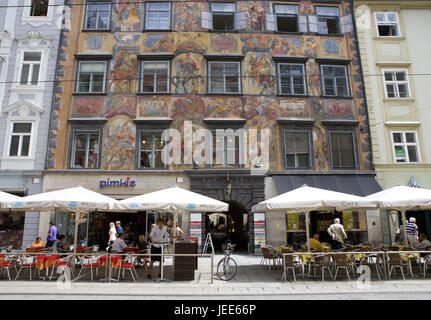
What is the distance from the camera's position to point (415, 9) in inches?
736

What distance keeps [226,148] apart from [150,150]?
4095 mm

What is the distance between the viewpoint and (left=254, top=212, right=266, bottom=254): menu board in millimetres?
15102

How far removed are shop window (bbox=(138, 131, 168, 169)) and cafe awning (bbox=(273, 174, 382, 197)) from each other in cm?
623

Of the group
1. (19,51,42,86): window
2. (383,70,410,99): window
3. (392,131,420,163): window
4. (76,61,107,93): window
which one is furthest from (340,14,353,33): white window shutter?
(19,51,42,86): window

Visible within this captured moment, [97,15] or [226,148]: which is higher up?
[97,15]

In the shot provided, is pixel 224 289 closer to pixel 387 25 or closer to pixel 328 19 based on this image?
pixel 328 19

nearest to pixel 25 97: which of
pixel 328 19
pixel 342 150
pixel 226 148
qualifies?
pixel 226 148

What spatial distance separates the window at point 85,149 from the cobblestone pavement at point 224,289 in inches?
293

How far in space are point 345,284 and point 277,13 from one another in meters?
15.8

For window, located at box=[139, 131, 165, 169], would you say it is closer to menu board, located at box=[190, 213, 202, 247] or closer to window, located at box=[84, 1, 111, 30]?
menu board, located at box=[190, 213, 202, 247]

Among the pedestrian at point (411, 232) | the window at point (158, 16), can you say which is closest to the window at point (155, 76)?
the window at point (158, 16)

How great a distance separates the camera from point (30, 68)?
17.2m

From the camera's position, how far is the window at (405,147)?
16.6 metres

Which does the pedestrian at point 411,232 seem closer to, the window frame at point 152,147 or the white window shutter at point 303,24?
the window frame at point 152,147
